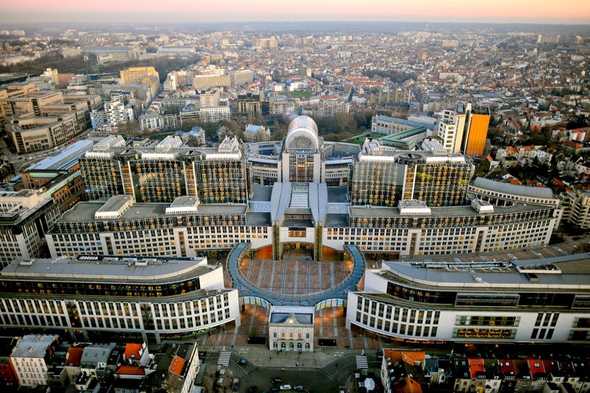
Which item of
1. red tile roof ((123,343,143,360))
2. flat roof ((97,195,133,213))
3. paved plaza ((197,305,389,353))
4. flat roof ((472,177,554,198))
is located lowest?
paved plaza ((197,305,389,353))

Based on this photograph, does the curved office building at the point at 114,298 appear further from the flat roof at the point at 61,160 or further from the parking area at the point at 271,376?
the flat roof at the point at 61,160

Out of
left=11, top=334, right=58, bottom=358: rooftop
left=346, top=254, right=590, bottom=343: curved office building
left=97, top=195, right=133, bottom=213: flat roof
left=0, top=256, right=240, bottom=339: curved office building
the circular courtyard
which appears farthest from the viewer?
left=97, top=195, right=133, bottom=213: flat roof

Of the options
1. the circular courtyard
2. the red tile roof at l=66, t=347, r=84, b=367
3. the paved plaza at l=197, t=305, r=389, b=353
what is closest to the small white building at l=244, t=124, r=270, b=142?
the circular courtyard

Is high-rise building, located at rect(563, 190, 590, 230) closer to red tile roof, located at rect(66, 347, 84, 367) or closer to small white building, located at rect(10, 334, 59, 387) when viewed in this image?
red tile roof, located at rect(66, 347, 84, 367)

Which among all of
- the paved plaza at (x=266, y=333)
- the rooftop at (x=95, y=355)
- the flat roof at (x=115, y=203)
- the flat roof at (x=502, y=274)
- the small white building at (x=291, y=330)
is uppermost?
the flat roof at (x=502, y=274)

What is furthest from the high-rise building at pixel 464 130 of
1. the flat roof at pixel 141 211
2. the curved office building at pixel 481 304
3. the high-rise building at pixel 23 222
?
the high-rise building at pixel 23 222

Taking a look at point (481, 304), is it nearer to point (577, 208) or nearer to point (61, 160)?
point (577, 208)

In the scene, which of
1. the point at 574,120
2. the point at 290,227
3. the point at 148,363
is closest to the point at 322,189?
the point at 290,227

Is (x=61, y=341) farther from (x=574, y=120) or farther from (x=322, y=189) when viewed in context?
(x=574, y=120)
